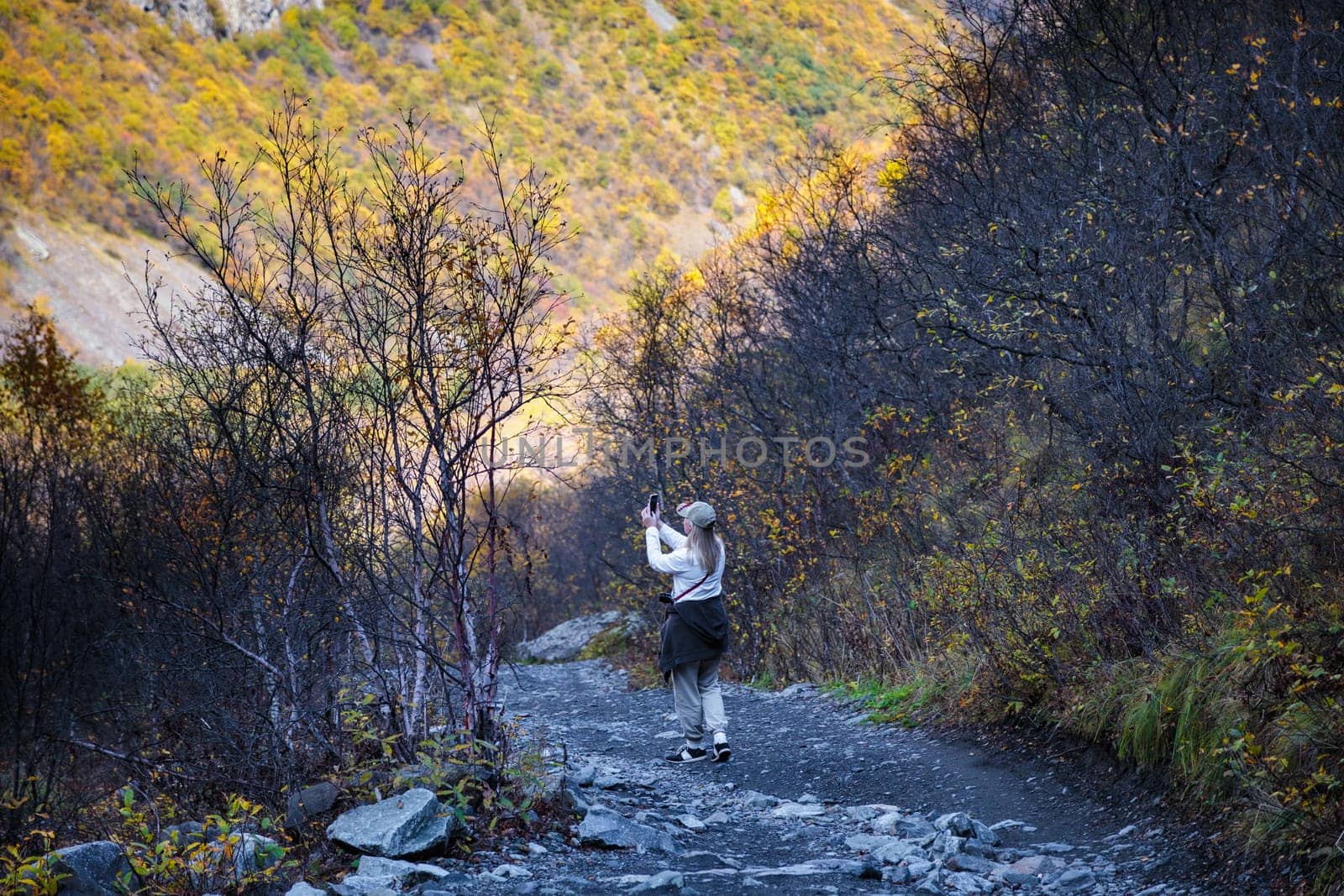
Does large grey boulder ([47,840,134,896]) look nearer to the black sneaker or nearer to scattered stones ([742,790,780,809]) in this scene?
scattered stones ([742,790,780,809])

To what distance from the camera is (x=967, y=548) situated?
30.4ft

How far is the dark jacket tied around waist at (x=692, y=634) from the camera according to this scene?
8023 millimetres

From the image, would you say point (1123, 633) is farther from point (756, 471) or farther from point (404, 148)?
point (756, 471)

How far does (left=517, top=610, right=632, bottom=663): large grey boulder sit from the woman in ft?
56.7

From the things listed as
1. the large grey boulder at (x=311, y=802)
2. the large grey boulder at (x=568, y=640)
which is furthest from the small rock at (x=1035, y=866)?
the large grey boulder at (x=568, y=640)

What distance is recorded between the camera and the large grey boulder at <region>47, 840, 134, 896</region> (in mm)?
4715

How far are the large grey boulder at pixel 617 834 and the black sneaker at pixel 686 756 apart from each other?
2871 mm

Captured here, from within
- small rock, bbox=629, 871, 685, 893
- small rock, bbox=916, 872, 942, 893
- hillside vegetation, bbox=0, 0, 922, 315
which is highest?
hillside vegetation, bbox=0, 0, 922, 315

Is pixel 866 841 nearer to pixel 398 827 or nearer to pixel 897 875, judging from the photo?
pixel 897 875

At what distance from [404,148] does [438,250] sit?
3.14 feet

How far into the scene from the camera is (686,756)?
8.52 meters

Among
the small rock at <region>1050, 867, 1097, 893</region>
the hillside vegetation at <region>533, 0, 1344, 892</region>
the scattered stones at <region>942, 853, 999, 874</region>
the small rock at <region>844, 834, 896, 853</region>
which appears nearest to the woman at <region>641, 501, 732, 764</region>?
the hillside vegetation at <region>533, 0, 1344, 892</region>

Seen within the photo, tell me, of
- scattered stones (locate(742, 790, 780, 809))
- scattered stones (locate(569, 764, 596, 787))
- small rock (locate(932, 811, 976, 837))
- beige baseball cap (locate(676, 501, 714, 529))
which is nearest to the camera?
small rock (locate(932, 811, 976, 837))

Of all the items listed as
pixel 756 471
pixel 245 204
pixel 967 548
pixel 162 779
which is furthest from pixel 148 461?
pixel 967 548
